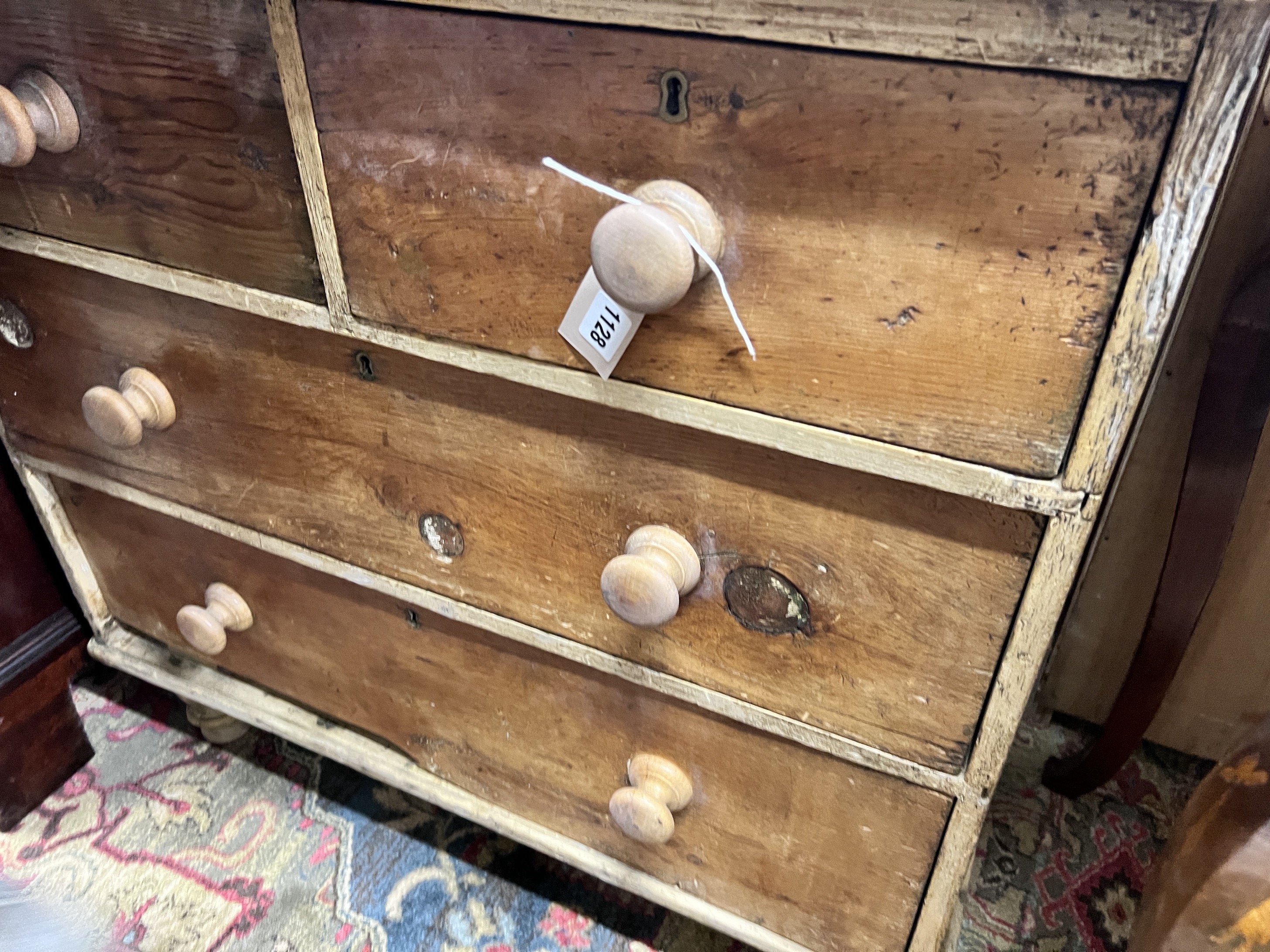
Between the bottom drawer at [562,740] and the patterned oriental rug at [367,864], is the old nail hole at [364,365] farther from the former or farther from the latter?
the patterned oriental rug at [367,864]

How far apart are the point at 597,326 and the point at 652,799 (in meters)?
0.38

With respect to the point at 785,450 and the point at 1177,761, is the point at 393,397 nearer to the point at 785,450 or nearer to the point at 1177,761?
the point at 785,450

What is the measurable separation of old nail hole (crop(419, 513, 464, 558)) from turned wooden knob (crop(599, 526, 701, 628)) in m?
0.15

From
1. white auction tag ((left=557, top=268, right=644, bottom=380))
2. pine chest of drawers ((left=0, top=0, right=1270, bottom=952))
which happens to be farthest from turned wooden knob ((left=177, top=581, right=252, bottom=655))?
white auction tag ((left=557, top=268, right=644, bottom=380))

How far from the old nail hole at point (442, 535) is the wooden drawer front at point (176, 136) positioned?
0.19m

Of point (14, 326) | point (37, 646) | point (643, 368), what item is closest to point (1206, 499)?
point (643, 368)

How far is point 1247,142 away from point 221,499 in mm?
963

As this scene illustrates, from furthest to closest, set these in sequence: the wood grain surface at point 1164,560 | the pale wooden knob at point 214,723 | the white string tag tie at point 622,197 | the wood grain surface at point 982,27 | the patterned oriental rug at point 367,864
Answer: the pale wooden knob at point 214,723 < the patterned oriental rug at point 367,864 < the wood grain surface at point 1164,560 < the white string tag tie at point 622,197 < the wood grain surface at point 982,27

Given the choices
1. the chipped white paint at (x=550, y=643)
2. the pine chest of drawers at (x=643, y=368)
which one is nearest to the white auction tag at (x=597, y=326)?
the pine chest of drawers at (x=643, y=368)

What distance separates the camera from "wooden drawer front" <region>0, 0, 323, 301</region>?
54 cm

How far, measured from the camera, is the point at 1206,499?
2.65 ft

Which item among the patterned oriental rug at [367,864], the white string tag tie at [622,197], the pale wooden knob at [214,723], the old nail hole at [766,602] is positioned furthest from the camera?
the pale wooden knob at [214,723]

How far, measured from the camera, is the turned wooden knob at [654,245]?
414mm

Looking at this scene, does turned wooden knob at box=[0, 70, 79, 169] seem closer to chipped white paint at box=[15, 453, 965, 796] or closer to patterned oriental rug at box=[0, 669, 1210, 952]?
chipped white paint at box=[15, 453, 965, 796]
